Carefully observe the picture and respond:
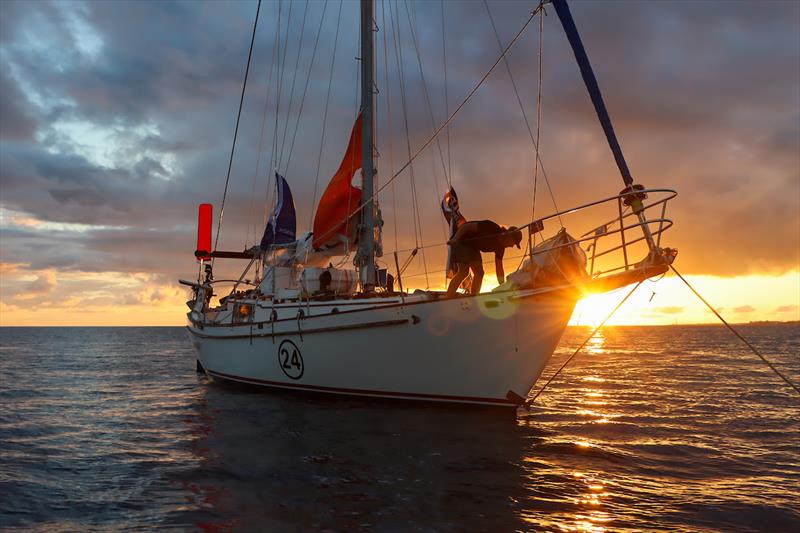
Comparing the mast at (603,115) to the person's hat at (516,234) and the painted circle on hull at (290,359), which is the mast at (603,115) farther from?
the painted circle on hull at (290,359)

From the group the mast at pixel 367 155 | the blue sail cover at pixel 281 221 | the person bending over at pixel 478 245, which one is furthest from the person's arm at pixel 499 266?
the blue sail cover at pixel 281 221

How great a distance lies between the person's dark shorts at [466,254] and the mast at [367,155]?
16.1 ft

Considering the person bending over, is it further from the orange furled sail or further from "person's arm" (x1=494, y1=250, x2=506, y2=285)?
the orange furled sail

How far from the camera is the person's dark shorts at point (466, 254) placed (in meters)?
12.5

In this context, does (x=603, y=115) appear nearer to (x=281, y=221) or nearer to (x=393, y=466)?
(x=393, y=466)

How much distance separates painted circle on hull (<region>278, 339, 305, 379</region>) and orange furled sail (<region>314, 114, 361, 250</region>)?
12.8 ft

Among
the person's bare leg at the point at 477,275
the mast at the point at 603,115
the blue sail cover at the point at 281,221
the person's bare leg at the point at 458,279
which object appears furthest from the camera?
the blue sail cover at the point at 281,221

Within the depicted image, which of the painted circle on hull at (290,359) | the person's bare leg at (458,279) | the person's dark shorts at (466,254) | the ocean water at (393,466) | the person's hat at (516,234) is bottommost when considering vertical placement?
the ocean water at (393,466)

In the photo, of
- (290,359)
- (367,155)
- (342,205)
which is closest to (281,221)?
(342,205)

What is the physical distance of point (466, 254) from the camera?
12.5m

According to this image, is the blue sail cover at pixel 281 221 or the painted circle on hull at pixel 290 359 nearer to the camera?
the painted circle on hull at pixel 290 359

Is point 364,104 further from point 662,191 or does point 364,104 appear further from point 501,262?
point 662,191

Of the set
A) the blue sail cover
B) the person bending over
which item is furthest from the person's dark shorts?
the blue sail cover

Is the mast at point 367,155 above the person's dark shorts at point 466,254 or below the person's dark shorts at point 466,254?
above
